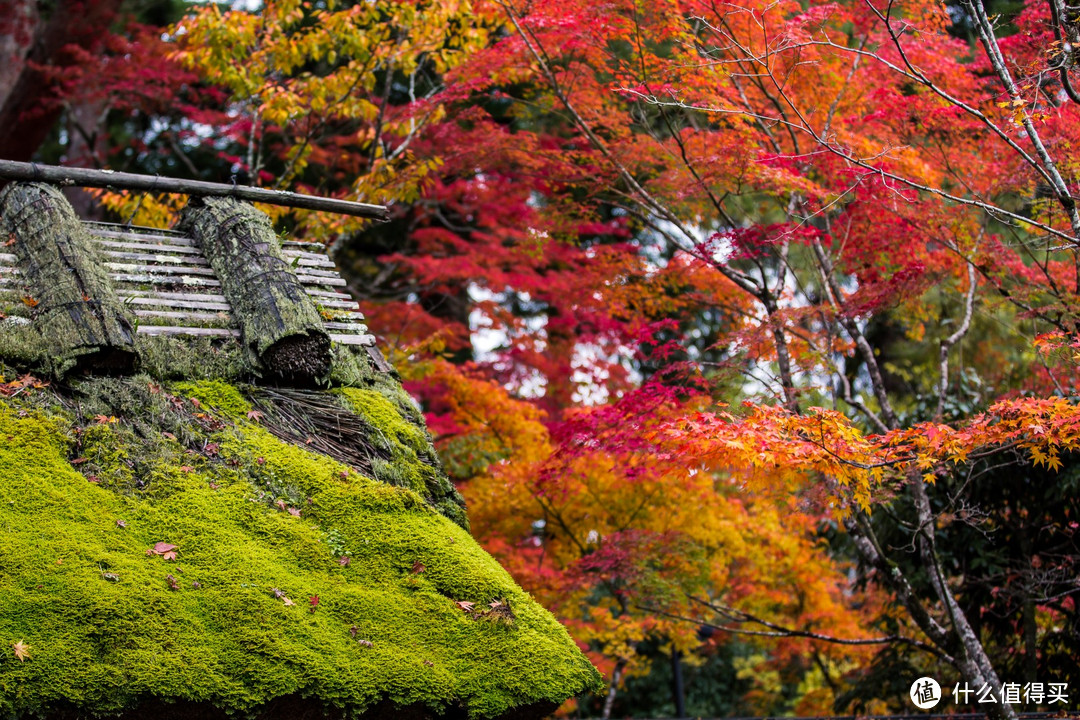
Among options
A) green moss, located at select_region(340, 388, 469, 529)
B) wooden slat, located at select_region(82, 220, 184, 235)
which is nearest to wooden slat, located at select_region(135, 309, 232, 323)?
green moss, located at select_region(340, 388, 469, 529)

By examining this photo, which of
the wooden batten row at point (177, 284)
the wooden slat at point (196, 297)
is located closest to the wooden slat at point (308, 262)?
the wooden batten row at point (177, 284)

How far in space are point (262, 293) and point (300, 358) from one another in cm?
51

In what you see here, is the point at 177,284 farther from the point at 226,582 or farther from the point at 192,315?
the point at 226,582

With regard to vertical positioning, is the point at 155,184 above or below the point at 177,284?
above

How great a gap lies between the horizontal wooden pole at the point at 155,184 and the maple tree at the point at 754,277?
2221 mm

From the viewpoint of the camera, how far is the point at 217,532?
363cm

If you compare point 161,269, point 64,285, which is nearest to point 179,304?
point 161,269

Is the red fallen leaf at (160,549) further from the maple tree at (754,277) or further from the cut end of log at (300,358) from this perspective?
the maple tree at (754,277)

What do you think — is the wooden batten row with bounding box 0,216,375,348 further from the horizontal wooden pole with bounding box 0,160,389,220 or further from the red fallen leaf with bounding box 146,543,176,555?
the red fallen leaf with bounding box 146,543,176,555

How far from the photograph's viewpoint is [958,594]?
8.73 metres

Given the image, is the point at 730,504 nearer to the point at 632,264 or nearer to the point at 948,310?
the point at 632,264

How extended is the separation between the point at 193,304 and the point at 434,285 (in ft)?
23.0

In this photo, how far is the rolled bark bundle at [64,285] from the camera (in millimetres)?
4250

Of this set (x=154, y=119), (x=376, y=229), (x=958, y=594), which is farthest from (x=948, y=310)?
(x=154, y=119)
